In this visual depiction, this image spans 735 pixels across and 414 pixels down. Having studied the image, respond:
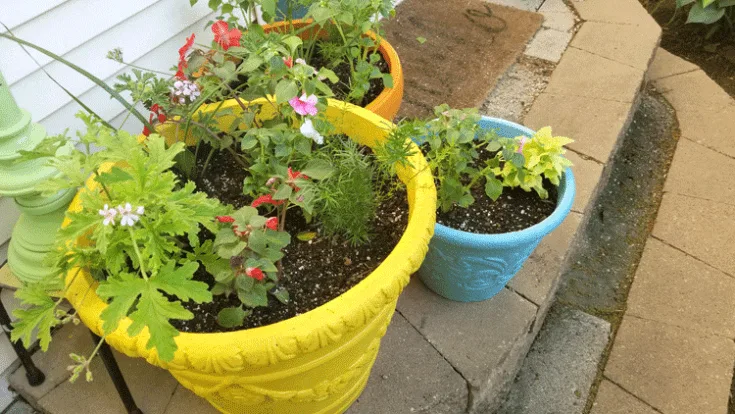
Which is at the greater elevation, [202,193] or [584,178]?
[202,193]

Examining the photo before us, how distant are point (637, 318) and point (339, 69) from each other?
132 centimetres

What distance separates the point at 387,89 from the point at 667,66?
6.23 feet

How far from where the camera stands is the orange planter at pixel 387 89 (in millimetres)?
1740

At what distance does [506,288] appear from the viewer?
1.80 metres

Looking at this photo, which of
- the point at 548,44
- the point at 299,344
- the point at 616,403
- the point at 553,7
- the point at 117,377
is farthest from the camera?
the point at 553,7

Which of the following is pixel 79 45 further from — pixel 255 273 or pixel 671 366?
pixel 671 366

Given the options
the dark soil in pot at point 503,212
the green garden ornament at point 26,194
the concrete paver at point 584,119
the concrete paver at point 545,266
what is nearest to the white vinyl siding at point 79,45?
the green garden ornament at point 26,194

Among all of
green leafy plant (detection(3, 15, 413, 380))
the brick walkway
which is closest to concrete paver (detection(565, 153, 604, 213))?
the brick walkway

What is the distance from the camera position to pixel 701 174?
2.39 meters

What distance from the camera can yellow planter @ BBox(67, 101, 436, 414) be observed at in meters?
0.95

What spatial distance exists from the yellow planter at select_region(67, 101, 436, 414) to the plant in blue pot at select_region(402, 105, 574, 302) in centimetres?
25

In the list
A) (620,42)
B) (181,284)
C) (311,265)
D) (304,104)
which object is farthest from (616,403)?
(620,42)

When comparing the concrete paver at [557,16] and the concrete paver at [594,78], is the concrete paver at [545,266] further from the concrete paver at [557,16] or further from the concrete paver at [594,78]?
the concrete paver at [557,16]

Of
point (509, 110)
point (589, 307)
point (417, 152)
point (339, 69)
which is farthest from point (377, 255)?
→ point (509, 110)
